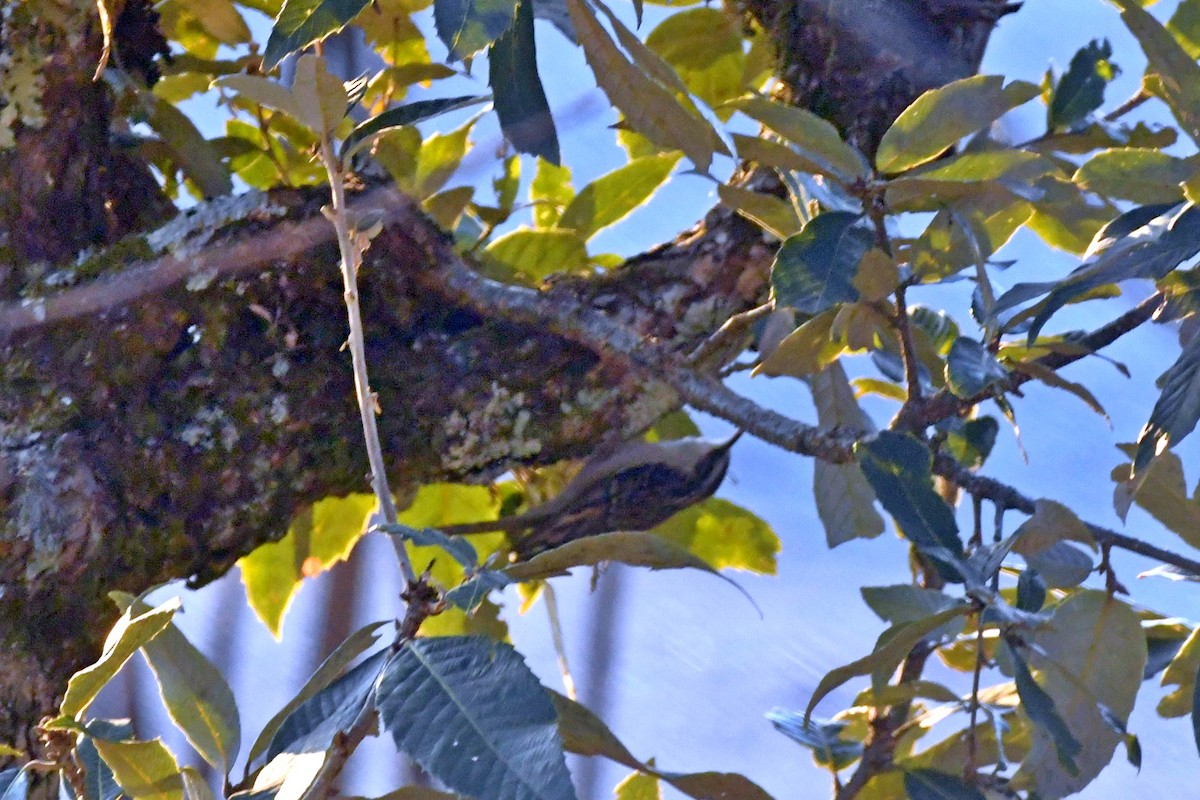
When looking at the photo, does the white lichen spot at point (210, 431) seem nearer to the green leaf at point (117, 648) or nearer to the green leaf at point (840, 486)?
the green leaf at point (117, 648)

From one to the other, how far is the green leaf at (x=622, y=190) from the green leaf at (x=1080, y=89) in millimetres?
299

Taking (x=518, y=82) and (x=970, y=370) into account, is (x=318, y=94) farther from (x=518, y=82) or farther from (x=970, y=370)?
(x=970, y=370)

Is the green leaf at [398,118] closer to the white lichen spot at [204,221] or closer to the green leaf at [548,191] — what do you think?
the white lichen spot at [204,221]

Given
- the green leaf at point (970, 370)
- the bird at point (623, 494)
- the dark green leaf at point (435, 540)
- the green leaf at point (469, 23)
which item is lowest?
the dark green leaf at point (435, 540)

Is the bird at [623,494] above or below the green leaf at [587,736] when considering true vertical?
above

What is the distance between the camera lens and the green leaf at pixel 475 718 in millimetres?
357

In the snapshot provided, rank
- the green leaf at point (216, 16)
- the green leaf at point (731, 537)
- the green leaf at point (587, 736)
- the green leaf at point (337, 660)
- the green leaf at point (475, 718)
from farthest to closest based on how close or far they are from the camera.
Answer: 1. the green leaf at point (731, 537)
2. the green leaf at point (216, 16)
3. the green leaf at point (587, 736)
4. the green leaf at point (337, 660)
5. the green leaf at point (475, 718)

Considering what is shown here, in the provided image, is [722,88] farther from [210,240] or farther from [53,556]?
[53,556]

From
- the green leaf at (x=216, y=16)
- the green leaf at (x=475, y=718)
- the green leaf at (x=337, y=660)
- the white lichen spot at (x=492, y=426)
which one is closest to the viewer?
the green leaf at (x=475, y=718)

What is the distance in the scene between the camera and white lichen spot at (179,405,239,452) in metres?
0.62

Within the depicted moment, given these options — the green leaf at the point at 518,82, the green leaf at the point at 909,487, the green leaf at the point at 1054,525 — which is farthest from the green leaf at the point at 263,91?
the green leaf at the point at 1054,525

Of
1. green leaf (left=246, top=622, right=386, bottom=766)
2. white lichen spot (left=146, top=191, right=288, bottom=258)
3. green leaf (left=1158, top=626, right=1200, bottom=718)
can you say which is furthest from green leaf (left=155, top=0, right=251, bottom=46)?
green leaf (left=1158, top=626, right=1200, bottom=718)

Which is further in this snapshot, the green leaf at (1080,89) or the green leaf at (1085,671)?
the green leaf at (1080,89)

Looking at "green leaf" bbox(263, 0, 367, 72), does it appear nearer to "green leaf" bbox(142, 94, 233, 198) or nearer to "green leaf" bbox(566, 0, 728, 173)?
"green leaf" bbox(566, 0, 728, 173)
